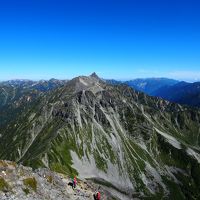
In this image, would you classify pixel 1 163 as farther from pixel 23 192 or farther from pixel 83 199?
pixel 83 199

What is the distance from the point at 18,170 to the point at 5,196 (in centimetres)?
1038

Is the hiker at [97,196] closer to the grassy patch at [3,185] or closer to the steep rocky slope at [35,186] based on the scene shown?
the steep rocky slope at [35,186]

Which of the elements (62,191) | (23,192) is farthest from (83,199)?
(23,192)

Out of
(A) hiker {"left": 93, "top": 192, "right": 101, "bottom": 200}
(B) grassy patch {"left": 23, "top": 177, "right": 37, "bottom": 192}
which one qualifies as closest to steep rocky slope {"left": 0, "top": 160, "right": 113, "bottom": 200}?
(B) grassy patch {"left": 23, "top": 177, "right": 37, "bottom": 192}

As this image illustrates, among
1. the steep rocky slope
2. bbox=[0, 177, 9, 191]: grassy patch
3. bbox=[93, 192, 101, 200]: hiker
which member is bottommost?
bbox=[93, 192, 101, 200]: hiker

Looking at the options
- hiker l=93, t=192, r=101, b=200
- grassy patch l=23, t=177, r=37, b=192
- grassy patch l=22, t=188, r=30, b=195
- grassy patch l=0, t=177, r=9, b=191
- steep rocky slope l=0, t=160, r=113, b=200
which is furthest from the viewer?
hiker l=93, t=192, r=101, b=200

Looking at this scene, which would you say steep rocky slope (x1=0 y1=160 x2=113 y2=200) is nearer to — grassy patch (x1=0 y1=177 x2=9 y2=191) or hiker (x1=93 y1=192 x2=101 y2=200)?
grassy patch (x1=0 y1=177 x2=9 y2=191)

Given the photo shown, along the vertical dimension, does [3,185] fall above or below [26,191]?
above

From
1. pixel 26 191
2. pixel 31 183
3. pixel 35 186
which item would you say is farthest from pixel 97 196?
pixel 26 191

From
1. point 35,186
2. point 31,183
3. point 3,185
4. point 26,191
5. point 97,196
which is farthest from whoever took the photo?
point 97,196

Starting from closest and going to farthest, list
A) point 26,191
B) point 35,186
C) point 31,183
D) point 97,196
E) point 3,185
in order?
point 3,185 < point 26,191 < point 31,183 < point 35,186 < point 97,196

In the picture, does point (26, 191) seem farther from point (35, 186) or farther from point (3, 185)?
point (3, 185)

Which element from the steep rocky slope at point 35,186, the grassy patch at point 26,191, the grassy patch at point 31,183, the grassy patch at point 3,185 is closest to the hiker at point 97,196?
the steep rocky slope at point 35,186

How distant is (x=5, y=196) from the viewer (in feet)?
165
